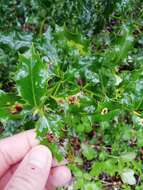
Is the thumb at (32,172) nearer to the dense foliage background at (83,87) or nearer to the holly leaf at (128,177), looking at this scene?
the dense foliage background at (83,87)

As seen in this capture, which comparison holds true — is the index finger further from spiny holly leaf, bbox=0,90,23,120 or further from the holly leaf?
the holly leaf

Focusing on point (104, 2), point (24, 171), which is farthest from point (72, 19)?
point (24, 171)

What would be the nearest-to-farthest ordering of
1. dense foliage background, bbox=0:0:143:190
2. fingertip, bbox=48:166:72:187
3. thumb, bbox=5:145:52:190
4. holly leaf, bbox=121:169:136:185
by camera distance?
thumb, bbox=5:145:52:190 < fingertip, bbox=48:166:72:187 < dense foliage background, bbox=0:0:143:190 < holly leaf, bbox=121:169:136:185

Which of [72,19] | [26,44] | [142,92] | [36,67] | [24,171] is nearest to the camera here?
[24,171]

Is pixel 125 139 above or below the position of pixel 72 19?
below

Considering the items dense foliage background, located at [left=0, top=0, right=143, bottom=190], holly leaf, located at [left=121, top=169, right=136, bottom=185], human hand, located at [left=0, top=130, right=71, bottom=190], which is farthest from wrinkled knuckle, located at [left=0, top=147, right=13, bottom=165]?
holly leaf, located at [left=121, top=169, right=136, bottom=185]

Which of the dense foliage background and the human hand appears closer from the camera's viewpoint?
the human hand

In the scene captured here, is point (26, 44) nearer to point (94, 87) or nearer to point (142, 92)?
point (94, 87)
